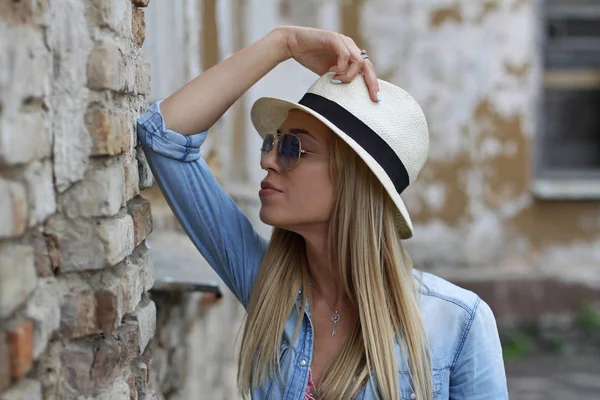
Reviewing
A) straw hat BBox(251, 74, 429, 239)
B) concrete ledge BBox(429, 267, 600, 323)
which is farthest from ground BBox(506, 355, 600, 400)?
straw hat BBox(251, 74, 429, 239)

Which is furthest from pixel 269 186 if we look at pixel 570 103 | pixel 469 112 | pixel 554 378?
pixel 570 103

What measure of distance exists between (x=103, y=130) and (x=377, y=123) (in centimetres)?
71

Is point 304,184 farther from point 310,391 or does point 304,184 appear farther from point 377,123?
point 310,391

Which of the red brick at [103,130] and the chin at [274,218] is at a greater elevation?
the red brick at [103,130]

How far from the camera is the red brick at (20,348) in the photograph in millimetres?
1211

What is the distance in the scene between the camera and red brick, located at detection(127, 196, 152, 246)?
1772 millimetres

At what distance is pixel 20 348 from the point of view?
124 centimetres

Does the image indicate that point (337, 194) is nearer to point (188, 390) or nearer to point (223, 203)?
point (223, 203)

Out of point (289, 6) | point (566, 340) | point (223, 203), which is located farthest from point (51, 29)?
point (566, 340)

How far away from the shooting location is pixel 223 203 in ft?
6.93

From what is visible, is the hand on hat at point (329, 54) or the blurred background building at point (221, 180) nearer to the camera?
the blurred background building at point (221, 180)

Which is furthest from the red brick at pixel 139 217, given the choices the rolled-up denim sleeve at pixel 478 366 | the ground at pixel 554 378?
the ground at pixel 554 378

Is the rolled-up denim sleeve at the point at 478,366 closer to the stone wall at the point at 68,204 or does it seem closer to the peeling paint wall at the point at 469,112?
the stone wall at the point at 68,204

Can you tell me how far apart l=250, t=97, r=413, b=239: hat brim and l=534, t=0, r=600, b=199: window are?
5.32m
